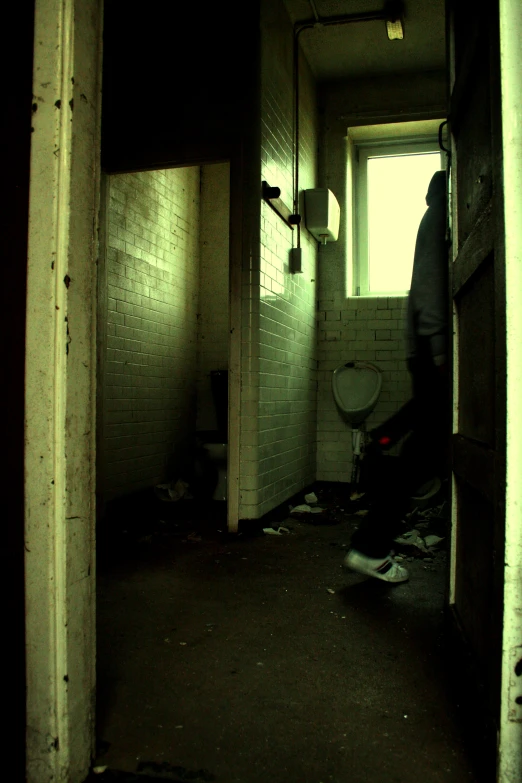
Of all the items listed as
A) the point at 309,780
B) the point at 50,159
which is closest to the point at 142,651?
the point at 309,780

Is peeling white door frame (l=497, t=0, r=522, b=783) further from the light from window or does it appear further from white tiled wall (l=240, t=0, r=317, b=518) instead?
the light from window

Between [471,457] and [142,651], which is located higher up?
[471,457]

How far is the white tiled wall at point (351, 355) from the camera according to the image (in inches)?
214

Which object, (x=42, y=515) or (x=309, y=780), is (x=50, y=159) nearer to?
(x=42, y=515)

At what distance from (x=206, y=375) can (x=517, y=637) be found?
496cm

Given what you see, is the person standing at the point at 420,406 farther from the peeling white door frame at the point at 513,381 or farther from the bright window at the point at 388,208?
the bright window at the point at 388,208

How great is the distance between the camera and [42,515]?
120cm

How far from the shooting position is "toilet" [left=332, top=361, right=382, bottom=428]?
516cm

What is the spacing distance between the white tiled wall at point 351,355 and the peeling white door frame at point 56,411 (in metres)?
4.47

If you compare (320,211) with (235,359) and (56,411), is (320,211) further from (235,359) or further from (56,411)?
(56,411)

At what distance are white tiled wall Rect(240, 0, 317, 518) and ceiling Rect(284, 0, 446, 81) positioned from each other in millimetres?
195

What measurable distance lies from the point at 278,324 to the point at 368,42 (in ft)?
9.93

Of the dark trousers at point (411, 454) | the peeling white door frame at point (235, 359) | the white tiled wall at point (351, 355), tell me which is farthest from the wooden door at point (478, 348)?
the white tiled wall at point (351, 355)

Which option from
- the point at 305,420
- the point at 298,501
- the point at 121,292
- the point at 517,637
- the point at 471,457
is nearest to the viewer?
the point at 517,637
